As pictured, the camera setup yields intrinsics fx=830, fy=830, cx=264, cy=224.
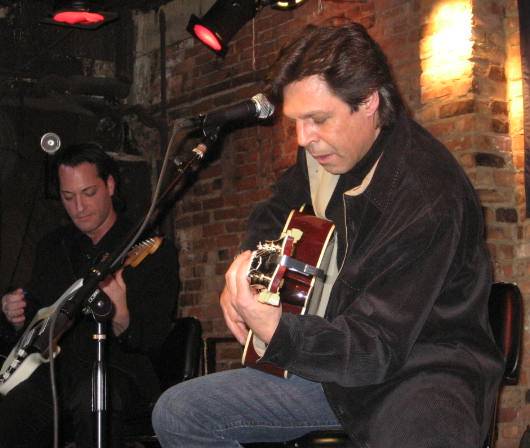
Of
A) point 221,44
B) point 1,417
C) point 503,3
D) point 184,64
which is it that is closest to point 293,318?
point 1,417

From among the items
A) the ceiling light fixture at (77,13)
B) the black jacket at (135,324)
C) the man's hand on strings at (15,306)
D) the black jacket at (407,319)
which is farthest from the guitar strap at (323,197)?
the ceiling light fixture at (77,13)

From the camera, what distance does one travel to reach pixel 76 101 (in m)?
5.87

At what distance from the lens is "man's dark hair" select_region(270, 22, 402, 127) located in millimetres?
2168

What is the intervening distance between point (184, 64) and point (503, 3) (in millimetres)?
2537

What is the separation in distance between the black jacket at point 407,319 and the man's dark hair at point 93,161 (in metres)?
1.95

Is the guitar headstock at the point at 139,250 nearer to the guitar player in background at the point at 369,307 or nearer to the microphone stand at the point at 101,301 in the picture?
the microphone stand at the point at 101,301

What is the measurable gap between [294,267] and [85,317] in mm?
1144

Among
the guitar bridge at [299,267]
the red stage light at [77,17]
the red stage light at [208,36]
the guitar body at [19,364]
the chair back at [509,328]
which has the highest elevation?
the red stage light at [77,17]

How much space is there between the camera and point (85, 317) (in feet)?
9.80

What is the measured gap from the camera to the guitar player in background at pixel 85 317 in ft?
10.6

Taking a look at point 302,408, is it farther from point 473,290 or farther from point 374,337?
point 473,290

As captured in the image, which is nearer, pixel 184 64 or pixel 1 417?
pixel 1 417

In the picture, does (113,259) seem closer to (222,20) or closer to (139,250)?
(139,250)

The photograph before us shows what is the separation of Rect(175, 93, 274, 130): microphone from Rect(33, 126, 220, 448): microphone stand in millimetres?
24
